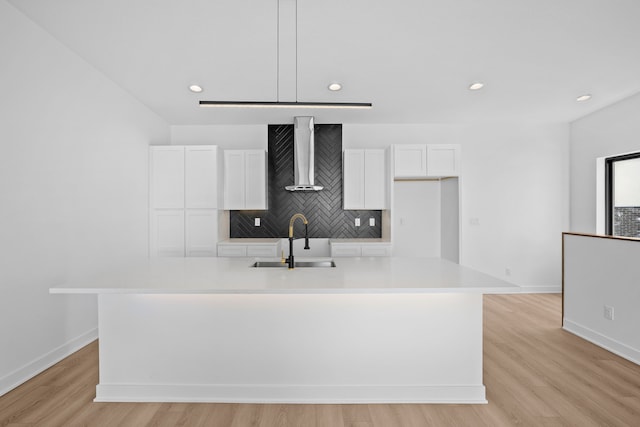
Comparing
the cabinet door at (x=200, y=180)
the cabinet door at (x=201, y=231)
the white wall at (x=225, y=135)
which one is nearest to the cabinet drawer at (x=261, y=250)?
the cabinet door at (x=201, y=231)

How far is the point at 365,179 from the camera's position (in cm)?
483

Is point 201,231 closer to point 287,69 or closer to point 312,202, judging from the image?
point 312,202

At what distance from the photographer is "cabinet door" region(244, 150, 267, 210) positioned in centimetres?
482

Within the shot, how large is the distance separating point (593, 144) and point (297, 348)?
17.2 feet

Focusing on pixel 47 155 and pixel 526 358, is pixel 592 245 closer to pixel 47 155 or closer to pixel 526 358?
pixel 526 358

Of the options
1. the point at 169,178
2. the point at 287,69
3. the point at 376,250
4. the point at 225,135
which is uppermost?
the point at 287,69

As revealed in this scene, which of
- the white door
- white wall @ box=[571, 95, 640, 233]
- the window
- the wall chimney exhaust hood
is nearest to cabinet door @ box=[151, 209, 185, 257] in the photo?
the wall chimney exhaust hood

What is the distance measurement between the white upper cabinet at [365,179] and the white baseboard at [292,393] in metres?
2.90

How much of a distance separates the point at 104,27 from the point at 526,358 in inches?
182

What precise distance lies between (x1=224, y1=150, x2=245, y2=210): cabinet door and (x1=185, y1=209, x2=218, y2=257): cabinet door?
360mm

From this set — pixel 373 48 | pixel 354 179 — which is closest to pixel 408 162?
pixel 354 179

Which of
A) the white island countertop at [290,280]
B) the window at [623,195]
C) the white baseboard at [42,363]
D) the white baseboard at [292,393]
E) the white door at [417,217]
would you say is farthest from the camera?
the white door at [417,217]

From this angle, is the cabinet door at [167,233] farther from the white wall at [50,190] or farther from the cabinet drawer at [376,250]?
the cabinet drawer at [376,250]

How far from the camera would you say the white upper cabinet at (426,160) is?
15.1ft
